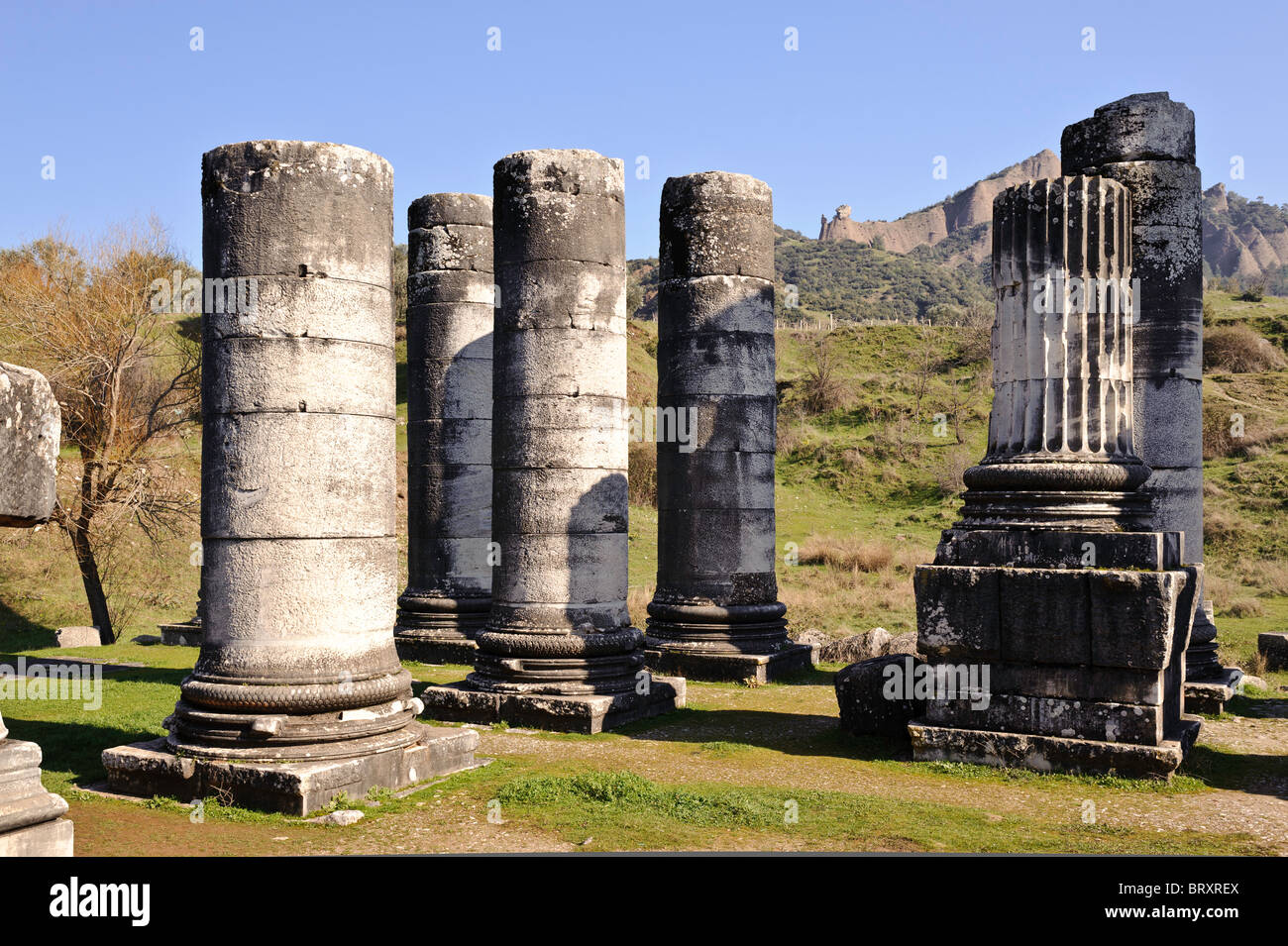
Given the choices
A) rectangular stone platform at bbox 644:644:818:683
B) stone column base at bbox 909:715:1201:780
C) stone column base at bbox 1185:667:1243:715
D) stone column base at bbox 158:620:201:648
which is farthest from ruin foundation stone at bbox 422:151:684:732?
stone column base at bbox 158:620:201:648

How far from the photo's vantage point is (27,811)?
181 inches

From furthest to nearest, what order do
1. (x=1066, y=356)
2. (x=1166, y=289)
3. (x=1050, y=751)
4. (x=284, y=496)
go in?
1. (x=1166, y=289)
2. (x=1066, y=356)
3. (x=1050, y=751)
4. (x=284, y=496)

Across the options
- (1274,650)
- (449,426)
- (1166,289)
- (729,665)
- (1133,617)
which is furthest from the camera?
(449,426)

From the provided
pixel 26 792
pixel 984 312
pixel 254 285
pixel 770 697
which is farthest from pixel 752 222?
pixel 984 312

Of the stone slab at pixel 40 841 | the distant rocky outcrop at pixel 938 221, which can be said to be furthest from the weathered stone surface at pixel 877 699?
the distant rocky outcrop at pixel 938 221

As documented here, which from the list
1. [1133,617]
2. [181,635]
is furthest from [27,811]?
[181,635]

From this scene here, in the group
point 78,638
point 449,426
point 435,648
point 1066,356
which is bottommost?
point 78,638

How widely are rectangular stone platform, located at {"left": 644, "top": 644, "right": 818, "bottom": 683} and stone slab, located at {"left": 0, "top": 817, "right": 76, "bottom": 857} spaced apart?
31.3ft

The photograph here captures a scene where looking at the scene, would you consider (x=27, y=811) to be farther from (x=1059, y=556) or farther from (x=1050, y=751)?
(x=1059, y=556)

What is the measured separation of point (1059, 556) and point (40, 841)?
6985 millimetres

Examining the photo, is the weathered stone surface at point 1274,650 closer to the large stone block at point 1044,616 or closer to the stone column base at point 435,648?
the large stone block at point 1044,616

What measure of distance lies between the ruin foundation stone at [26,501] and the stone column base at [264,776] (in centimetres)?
251

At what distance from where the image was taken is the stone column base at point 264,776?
23.9 feet

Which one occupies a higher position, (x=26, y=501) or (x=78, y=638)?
(x=26, y=501)
